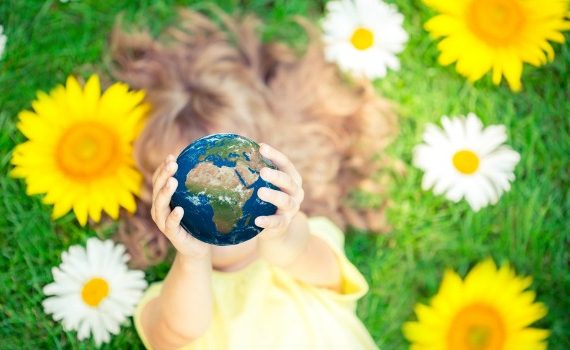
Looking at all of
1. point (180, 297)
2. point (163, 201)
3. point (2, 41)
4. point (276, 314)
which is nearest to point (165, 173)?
point (163, 201)

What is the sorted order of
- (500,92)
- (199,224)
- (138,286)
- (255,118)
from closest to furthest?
1. (199,224)
2. (255,118)
3. (138,286)
4. (500,92)

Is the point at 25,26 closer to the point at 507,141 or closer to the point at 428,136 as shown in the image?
the point at 428,136

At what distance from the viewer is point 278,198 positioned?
1.06m

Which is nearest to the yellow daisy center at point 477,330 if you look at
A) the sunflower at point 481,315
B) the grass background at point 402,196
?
the sunflower at point 481,315

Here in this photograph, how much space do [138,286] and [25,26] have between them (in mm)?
629

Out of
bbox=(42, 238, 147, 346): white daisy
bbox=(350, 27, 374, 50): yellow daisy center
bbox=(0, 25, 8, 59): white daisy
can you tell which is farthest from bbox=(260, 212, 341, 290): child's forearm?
bbox=(0, 25, 8, 59): white daisy

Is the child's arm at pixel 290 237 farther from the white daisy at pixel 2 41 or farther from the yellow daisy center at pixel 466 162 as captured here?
the white daisy at pixel 2 41

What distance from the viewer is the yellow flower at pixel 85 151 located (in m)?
1.57

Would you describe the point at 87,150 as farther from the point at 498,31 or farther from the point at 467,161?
the point at 498,31

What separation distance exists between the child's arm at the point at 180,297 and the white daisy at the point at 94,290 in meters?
0.11

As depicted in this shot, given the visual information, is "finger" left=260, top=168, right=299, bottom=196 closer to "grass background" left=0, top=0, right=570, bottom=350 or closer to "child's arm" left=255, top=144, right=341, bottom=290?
"child's arm" left=255, top=144, right=341, bottom=290

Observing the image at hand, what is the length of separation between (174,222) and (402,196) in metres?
0.74

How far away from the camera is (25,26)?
1.73 metres

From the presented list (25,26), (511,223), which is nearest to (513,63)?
(511,223)
